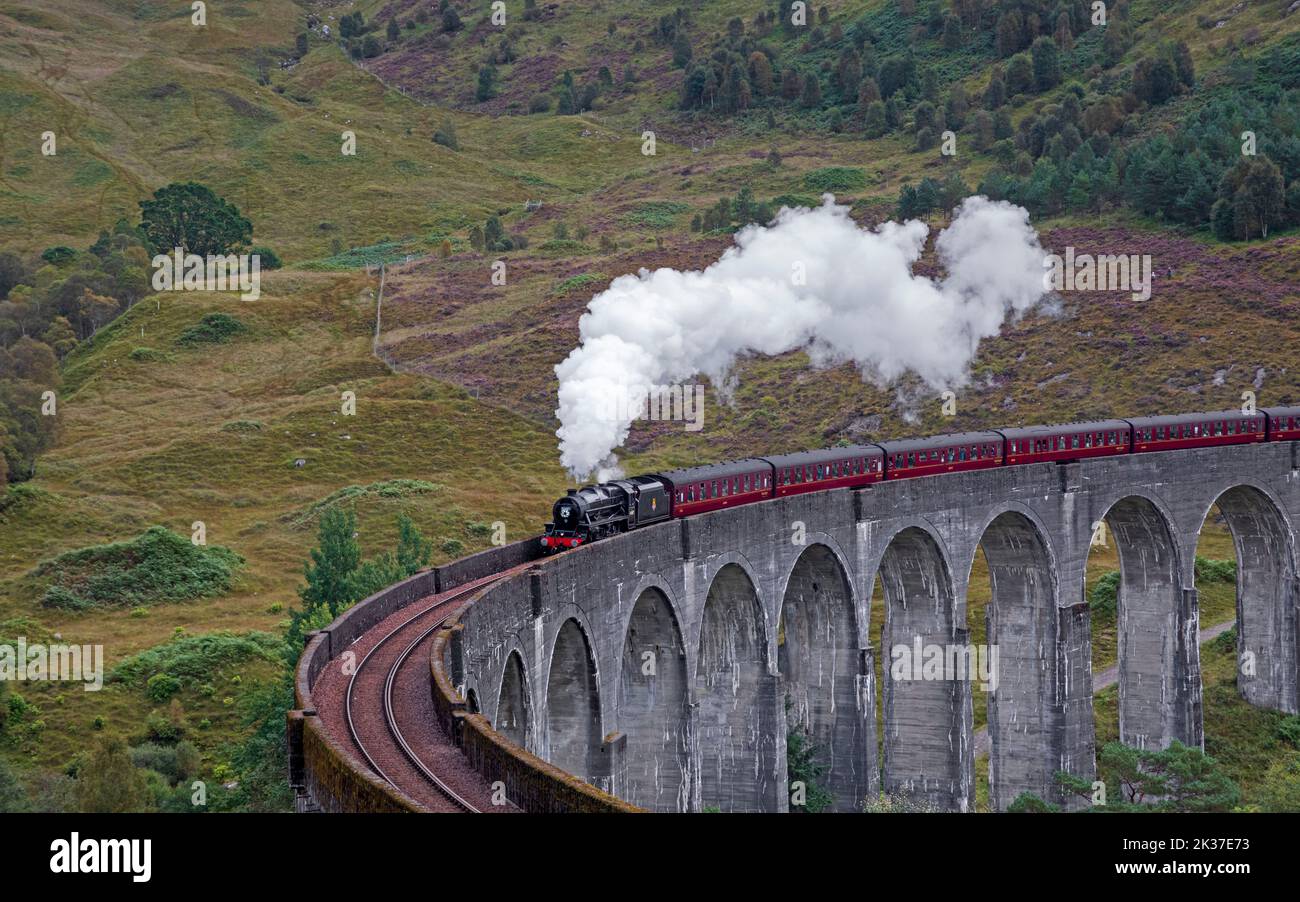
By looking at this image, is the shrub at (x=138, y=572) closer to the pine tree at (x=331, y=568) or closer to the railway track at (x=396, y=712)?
the pine tree at (x=331, y=568)

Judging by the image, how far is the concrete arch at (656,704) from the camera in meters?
46.8

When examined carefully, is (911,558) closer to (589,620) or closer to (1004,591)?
(1004,591)

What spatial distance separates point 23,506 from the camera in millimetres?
83688

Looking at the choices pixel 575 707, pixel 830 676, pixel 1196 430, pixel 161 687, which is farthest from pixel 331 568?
pixel 1196 430

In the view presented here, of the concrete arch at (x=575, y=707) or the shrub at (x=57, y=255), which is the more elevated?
the shrub at (x=57, y=255)

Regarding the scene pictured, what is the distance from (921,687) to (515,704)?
823 inches

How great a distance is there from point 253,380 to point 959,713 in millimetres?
72116

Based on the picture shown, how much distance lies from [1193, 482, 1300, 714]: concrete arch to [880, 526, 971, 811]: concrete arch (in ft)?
55.8

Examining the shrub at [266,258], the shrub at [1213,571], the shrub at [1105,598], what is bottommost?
the shrub at [1105,598]

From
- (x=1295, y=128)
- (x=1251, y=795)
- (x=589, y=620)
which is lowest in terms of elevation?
(x=1251, y=795)

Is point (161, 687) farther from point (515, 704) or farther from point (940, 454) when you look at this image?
point (940, 454)

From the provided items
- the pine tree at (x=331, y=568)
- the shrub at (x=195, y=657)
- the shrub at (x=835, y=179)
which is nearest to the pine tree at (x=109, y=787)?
the pine tree at (x=331, y=568)

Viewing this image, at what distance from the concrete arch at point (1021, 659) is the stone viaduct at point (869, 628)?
0.08 m
